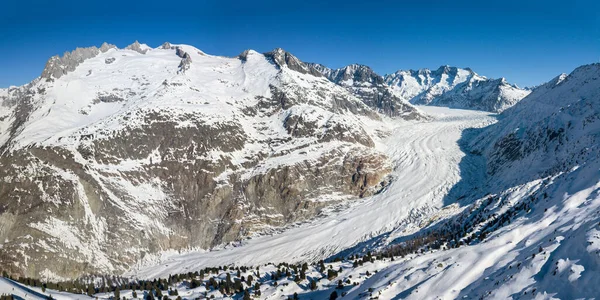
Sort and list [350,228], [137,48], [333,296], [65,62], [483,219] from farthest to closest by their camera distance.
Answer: [137,48]
[65,62]
[350,228]
[483,219]
[333,296]

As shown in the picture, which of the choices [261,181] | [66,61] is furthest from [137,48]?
[261,181]

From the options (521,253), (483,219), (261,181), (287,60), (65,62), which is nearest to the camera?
(521,253)

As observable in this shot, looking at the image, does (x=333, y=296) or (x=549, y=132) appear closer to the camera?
(x=333, y=296)

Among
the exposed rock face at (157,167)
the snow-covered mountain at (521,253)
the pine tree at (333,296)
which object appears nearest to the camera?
the snow-covered mountain at (521,253)

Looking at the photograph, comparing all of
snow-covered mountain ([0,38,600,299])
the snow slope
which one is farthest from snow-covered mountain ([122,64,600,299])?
the snow slope

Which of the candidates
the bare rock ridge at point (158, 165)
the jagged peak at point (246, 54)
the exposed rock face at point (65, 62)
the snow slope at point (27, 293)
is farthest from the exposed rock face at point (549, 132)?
the exposed rock face at point (65, 62)

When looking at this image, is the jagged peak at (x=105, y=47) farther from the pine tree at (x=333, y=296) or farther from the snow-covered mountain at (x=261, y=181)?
the pine tree at (x=333, y=296)

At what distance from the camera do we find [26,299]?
2650 cm

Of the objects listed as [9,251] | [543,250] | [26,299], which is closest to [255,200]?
[9,251]

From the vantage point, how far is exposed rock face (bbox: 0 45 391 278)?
78.4m

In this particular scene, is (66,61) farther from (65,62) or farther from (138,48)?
(138,48)

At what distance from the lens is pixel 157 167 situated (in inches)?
3829

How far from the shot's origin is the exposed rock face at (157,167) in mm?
78438

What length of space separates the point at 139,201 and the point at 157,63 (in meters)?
94.7
